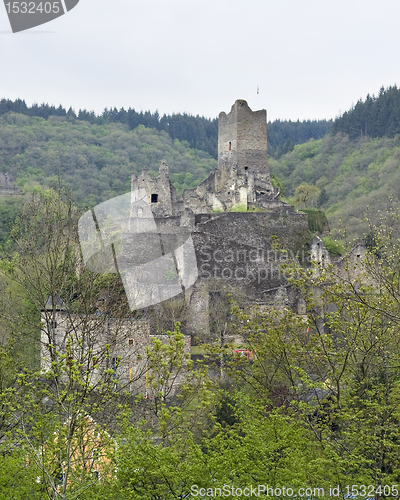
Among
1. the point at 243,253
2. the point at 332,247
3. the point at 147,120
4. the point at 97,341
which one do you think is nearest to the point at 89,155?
the point at 147,120

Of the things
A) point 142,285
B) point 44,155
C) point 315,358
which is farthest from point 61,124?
point 315,358

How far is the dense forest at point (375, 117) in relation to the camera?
6819 centimetres

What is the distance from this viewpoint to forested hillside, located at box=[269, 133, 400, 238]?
5356 cm

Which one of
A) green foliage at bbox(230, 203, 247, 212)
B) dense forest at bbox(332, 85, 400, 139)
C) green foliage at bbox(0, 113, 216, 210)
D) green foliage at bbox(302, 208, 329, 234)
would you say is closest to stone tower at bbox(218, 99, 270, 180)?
green foliage at bbox(230, 203, 247, 212)

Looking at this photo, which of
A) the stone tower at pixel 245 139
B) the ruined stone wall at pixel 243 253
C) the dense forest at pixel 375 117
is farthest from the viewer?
the dense forest at pixel 375 117

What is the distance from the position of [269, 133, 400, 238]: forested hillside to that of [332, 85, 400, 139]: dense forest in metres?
1.12

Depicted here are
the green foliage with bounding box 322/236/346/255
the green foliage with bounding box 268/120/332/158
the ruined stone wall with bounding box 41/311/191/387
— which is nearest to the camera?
the ruined stone wall with bounding box 41/311/191/387

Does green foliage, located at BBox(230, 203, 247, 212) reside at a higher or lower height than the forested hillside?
lower

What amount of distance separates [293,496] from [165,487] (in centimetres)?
222

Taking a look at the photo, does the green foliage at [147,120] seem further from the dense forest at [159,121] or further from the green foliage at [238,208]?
the green foliage at [238,208]

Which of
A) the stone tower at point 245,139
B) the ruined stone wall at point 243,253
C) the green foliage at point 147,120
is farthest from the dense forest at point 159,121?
the ruined stone wall at point 243,253

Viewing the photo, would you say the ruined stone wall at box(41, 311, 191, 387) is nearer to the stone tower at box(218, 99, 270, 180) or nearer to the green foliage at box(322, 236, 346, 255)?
the green foliage at box(322, 236, 346, 255)

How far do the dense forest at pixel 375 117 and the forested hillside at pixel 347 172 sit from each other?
112 centimetres

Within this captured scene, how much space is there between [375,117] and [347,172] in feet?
30.7
